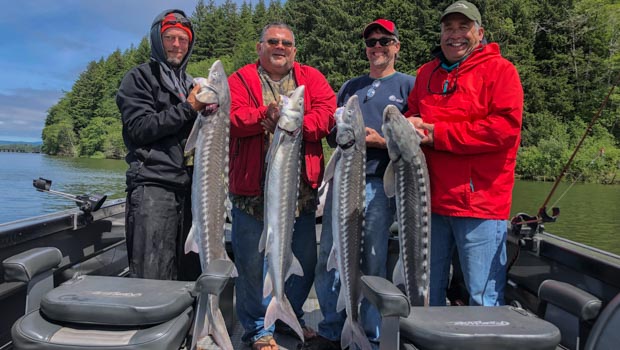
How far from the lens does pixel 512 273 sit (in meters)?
3.73

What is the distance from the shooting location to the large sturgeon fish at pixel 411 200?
2.98m

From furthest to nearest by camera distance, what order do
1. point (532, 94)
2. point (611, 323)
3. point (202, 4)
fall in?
point (202, 4), point (532, 94), point (611, 323)

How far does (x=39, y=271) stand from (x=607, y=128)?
1756 inches

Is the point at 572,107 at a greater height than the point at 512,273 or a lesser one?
greater

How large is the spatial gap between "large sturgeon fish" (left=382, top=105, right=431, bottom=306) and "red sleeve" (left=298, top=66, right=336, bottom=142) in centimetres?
53

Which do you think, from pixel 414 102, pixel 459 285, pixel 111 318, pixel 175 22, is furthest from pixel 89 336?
pixel 459 285

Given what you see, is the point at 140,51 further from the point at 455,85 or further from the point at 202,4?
the point at 455,85

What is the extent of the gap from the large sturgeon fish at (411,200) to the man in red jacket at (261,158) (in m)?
0.63

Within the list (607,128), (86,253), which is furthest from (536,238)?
(607,128)

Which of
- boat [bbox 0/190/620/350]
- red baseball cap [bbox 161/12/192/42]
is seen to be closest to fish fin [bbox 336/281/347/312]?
boat [bbox 0/190/620/350]

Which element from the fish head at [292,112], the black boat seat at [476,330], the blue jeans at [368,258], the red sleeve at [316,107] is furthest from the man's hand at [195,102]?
the black boat seat at [476,330]

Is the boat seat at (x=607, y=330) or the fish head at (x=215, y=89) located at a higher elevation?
the fish head at (x=215, y=89)

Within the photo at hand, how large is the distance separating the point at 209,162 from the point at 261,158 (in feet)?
1.45

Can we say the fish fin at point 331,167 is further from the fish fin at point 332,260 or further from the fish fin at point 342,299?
the fish fin at point 342,299
